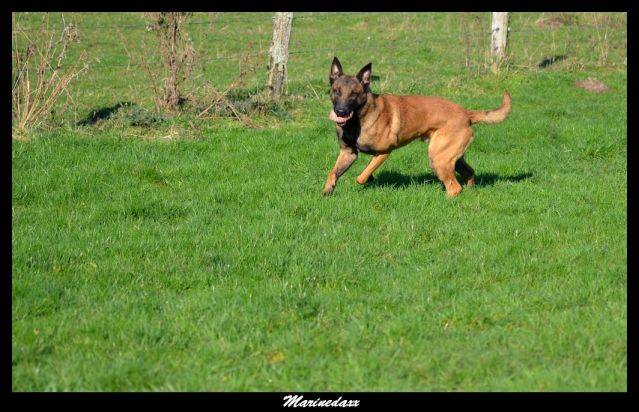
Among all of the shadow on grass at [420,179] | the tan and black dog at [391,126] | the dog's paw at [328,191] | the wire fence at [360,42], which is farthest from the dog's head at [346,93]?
the wire fence at [360,42]

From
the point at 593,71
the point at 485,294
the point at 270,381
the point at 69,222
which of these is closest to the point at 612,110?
the point at 593,71

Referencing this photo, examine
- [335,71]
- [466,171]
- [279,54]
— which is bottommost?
[466,171]

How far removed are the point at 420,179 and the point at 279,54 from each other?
15.5 feet

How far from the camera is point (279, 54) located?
14094 mm

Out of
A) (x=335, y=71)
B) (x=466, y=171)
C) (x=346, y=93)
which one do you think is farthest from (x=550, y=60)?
(x=346, y=93)

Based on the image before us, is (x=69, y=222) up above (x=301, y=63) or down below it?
below

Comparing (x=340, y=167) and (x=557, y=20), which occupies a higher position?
(x=557, y=20)

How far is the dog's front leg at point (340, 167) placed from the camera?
946 cm

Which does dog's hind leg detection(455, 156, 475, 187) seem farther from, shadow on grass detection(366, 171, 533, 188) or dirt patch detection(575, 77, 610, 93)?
dirt patch detection(575, 77, 610, 93)

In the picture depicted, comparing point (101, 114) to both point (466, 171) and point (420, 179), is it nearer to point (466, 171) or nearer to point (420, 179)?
point (420, 179)

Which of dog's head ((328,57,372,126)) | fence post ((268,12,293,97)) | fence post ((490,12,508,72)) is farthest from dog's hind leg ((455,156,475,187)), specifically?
fence post ((490,12,508,72))
